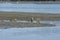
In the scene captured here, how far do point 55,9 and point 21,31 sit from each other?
1.02 metres

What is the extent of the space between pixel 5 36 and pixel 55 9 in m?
1.23

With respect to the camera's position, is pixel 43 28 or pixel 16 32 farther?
pixel 43 28

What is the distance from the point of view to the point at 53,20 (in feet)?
8.14

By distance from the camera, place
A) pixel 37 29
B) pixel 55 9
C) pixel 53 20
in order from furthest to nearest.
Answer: pixel 55 9 → pixel 53 20 → pixel 37 29

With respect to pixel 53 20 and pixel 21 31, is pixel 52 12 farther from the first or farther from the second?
pixel 21 31

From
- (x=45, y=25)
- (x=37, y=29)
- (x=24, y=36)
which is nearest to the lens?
(x=24, y=36)

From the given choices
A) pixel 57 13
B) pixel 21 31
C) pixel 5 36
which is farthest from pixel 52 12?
pixel 5 36

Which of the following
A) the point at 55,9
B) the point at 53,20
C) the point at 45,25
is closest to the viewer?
the point at 45,25

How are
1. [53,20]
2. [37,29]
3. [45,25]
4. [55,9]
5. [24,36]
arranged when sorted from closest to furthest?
[24,36] → [37,29] → [45,25] → [53,20] → [55,9]

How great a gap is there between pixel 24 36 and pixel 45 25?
1.66 feet

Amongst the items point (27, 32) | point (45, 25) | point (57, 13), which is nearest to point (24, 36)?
point (27, 32)

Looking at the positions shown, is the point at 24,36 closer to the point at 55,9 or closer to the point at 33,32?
the point at 33,32

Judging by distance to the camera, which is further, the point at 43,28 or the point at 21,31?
the point at 43,28

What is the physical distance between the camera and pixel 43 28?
6.80 ft
